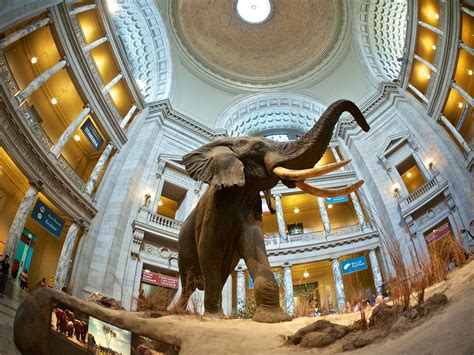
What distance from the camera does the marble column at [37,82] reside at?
12.4 m

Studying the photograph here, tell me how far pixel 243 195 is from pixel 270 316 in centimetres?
151

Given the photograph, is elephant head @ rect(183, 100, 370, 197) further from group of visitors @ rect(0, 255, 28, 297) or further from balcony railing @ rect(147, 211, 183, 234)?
balcony railing @ rect(147, 211, 183, 234)

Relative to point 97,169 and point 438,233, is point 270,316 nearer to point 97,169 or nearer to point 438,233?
point 438,233

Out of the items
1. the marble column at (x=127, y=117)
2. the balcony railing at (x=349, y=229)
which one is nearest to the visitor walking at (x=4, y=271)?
the marble column at (x=127, y=117)

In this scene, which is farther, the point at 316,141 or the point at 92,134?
the point at 92,134

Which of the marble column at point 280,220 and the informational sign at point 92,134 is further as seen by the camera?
the marble column at point 280,220

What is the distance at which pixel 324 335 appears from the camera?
2.33 meters

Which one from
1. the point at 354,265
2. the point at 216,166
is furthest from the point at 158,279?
the point at 216,166

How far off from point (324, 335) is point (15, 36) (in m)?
14.1

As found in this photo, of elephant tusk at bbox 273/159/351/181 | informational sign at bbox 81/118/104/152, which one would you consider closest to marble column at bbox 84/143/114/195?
informational sign at bbox 81/118/104/152

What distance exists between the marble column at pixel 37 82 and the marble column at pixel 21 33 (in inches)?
60.9

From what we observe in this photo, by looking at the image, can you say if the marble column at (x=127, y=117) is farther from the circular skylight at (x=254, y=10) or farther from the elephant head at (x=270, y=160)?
the elephant head at (x=270, y=160)

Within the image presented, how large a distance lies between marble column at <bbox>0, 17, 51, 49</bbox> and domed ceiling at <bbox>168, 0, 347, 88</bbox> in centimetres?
1265

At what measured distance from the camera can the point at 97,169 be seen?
16.6m
